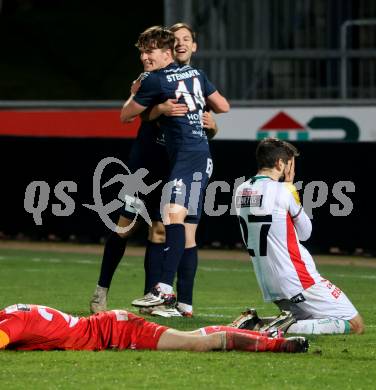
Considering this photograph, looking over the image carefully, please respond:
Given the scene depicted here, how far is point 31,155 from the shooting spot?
717 inches

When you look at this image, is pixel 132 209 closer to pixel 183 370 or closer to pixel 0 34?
pixel 183 370

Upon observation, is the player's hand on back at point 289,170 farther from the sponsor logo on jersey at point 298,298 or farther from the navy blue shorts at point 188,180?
the navy blue shorts at point 188,180

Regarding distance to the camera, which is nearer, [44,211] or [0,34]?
[44,211]

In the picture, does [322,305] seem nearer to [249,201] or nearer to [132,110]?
[249,201]

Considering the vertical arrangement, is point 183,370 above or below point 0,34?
below

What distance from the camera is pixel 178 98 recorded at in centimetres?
1018

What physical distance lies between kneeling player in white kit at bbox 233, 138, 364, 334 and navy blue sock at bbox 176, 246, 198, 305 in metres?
1.25

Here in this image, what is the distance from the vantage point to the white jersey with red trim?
8.93 metres

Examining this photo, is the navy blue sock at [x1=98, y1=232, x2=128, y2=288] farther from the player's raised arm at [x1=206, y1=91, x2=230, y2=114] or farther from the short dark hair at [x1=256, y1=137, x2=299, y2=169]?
the short dark hair at [x1=256, y1=137, x2=299, y2=169]

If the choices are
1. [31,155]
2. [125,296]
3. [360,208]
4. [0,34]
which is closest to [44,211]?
[31,155]

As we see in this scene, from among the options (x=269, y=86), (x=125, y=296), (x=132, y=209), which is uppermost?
(x=269, y=86)

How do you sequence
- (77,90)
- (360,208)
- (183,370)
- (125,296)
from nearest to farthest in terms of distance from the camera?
(183,370), (125,296), (360,208), (77,90)

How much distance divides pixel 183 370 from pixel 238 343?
0.66 metres

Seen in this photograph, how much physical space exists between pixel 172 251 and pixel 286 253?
1.29 metres
